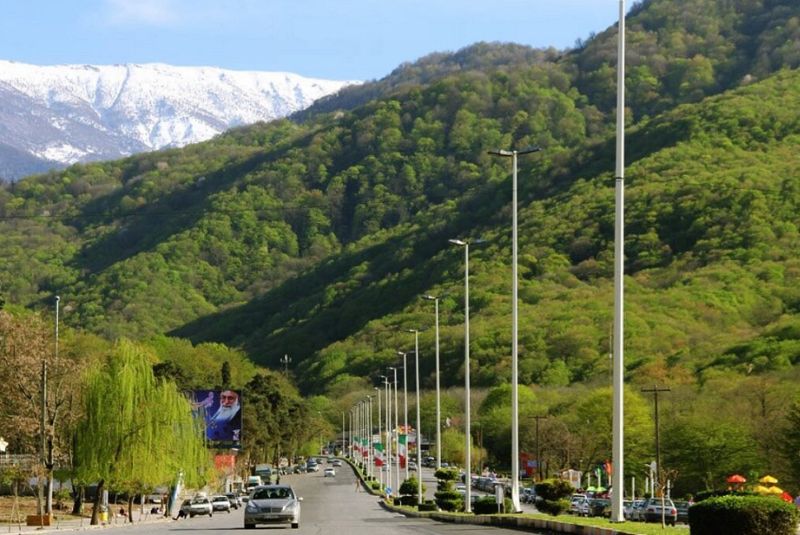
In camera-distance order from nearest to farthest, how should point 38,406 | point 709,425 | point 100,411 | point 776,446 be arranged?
point 100,411 < point 38,406 < point 776,446 < point 709,425

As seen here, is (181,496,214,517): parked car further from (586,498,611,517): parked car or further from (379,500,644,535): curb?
(379,500,644,535): curb

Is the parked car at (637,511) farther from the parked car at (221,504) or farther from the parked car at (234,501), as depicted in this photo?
the parked car at (234,501)

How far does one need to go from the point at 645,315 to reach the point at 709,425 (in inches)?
2727

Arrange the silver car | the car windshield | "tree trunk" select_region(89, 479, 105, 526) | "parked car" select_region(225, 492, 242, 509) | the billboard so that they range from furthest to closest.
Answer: the billboard, "parked car" select_region(225, 492, 242, 509), "tree trunk" select_region(89, 479, 105, 526), the car windshield, the silver car

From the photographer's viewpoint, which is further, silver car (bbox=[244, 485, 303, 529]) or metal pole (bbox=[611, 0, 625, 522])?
silver car (bbox=[244, 485, 303, 529])

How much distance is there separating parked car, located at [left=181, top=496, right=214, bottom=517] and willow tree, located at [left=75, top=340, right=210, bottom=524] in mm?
11727

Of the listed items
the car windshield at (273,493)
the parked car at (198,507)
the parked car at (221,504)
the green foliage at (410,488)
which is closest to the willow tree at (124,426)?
the parked car at (198,507)

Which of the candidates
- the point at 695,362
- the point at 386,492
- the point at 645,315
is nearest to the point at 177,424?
the point at 386,492

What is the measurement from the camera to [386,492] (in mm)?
125312

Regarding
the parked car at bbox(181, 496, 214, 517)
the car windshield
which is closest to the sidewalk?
the parked car at bbox(181, 496, 214, 517)

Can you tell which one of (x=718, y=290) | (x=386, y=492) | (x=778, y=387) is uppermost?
(x=718, y=290)

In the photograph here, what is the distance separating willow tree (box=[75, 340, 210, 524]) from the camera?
2968 inches

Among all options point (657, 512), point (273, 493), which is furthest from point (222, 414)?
point (273, 493)

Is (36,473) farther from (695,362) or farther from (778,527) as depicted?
(695,362)
